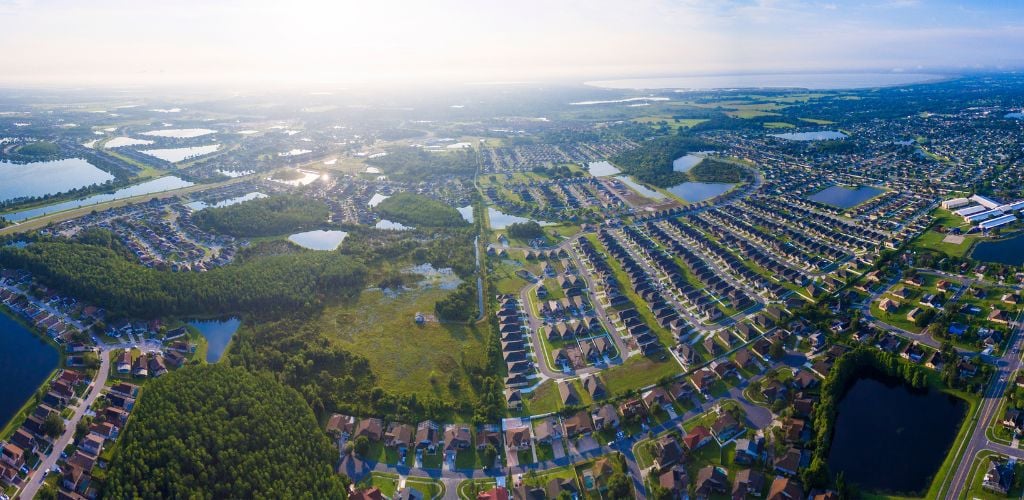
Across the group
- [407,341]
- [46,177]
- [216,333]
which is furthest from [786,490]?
[46,177]

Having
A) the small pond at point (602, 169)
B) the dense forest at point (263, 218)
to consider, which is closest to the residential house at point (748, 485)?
the dense forest at point (263, 218)

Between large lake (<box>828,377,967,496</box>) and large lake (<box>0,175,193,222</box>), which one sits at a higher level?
large lake (<box>0,175,193,222</box>)

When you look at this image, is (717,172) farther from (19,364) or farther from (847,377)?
(19,364)

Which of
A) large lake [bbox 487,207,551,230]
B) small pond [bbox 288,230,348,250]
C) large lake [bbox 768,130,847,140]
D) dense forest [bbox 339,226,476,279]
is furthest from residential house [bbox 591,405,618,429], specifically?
large lake [bbox 768,130,847,140]

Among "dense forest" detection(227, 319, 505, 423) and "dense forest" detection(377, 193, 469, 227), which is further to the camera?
"dense forest" detection(377, 193, 469, 227)

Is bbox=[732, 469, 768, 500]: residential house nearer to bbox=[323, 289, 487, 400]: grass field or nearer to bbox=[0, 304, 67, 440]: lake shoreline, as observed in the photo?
bbox=[323, 289, 487, 400]: grass field

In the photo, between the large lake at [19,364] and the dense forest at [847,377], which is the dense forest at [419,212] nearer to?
the large lake at [19,364]

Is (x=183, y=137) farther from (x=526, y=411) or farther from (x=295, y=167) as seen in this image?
(x=526, y=411)

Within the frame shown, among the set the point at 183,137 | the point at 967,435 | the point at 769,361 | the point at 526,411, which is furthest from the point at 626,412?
the point at 183,137
